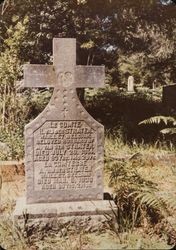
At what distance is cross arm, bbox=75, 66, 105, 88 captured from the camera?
16.1 ft

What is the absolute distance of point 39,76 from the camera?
15.8 ft

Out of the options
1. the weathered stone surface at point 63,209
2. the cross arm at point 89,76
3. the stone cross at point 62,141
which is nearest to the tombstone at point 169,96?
the cross arm at point 89,76

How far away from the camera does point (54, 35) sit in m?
10.8

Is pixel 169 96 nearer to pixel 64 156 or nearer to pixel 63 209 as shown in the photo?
pixel 64 156

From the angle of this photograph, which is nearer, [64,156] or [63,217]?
[63,217]

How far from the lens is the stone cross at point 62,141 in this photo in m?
4.79

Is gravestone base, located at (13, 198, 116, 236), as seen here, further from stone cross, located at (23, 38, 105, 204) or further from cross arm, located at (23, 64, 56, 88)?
cross arm, located at (23, 64, 56, 88)

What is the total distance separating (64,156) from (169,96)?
8.43 metres

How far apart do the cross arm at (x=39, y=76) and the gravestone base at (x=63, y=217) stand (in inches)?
55.0

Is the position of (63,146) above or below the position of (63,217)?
above

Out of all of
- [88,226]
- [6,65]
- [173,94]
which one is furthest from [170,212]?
[173,94]

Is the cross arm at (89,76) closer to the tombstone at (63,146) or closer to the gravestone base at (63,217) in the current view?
the tombstone at (63,146)

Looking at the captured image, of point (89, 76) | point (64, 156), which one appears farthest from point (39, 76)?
point (64, 156)

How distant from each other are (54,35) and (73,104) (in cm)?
631
